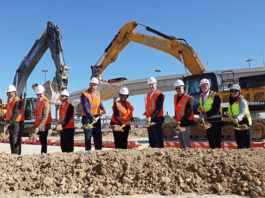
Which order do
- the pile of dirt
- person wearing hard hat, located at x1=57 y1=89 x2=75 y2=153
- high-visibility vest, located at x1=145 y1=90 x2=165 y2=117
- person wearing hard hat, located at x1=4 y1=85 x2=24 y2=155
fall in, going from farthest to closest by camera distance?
person wearing hard hat, located at x1=4 y1=85 x2=24 y2=155
person wearing hard hat, located at x1=57 y1=89 x2=75 y2=153
high-visibility vest, located at x1=145 y1=90 x2=165 y2=117
the pile of dirt

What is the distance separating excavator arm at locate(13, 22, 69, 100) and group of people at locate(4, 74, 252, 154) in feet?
19.4

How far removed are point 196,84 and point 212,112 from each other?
513cm

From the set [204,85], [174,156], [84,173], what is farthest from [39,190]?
[204,85]

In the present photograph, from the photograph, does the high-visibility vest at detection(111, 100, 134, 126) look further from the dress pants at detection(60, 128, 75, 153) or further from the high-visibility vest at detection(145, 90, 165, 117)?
the dress pants at detection(60, 128, 75, 153)

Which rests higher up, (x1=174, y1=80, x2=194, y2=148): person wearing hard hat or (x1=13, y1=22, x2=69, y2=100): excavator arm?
(x1=13, y1=22, x2=69, y2=100): excavator arm

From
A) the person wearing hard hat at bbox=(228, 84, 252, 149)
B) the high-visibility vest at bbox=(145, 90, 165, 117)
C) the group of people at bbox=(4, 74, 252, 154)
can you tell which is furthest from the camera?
the high-visibility vest at bbox=(145, 90, 165, 117)

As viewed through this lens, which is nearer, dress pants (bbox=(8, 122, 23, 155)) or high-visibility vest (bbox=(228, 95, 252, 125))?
high-visibility vest (bbox=(228, 95, 252, 125))

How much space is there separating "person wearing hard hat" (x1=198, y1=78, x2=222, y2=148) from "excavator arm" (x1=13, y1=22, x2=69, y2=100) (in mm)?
7948

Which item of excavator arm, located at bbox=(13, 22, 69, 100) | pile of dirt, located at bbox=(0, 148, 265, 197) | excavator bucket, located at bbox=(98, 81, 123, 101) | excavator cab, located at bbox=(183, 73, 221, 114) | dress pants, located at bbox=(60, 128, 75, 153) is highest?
excavator arm, located at bbox=(13, 22, 69, 100)

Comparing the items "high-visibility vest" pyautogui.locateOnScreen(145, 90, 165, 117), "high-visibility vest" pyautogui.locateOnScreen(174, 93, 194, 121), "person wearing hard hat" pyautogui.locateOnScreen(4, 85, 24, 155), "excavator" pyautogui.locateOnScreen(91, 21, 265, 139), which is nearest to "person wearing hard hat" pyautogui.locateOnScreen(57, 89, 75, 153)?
"person wearing hard hat" pyautogui.locateOnScreen(4, 85, 24, 155)

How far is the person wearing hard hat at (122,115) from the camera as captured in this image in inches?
233

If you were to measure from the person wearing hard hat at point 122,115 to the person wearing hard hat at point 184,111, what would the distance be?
1100mm

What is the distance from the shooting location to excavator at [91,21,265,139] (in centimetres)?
1061

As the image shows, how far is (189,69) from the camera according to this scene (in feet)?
40.1
